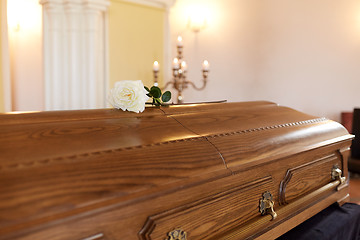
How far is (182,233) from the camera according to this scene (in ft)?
3.43

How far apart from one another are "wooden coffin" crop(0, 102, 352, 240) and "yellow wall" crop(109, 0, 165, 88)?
2875 mm

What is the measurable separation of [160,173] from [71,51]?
328cm

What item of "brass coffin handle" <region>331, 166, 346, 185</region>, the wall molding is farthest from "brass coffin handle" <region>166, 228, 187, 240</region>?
the wall molding

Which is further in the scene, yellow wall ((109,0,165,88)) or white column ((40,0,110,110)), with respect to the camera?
yellow wall ((109,0,165,88))

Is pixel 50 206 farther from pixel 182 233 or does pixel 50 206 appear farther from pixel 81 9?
pixel 81 9

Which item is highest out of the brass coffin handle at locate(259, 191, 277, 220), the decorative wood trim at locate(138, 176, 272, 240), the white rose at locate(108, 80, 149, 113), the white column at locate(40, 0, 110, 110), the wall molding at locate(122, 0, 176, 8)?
the wall molding at locate(122, 0, 176, 8)

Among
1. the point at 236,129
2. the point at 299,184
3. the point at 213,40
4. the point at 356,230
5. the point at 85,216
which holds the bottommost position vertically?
the point at 356,230

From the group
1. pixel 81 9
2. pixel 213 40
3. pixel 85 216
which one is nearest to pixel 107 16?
pixel 81 9

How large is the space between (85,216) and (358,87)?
18.7 feet

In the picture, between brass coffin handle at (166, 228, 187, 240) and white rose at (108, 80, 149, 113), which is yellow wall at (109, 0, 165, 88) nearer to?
white rose at (108, 80, 149, 113)

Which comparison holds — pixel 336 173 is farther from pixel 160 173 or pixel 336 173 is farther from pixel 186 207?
pixel 160 173

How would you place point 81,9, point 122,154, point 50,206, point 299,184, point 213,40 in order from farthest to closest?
point 213,40 → point 81,9 → point 299,184 → point 122,154 → point 50,206

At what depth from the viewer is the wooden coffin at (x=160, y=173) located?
2.48ft

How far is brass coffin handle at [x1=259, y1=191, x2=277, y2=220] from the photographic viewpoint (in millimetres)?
1370
